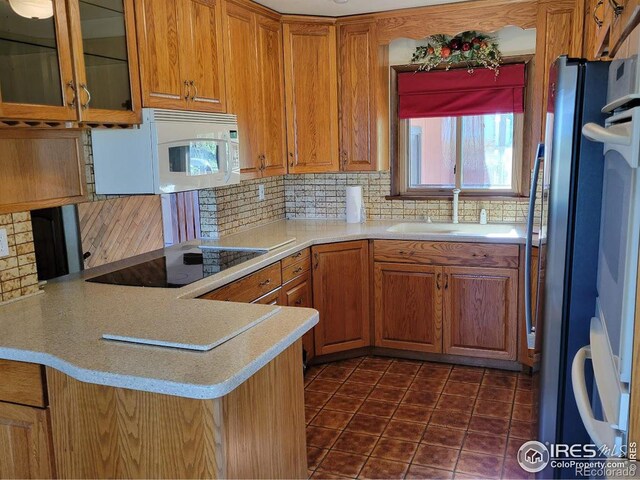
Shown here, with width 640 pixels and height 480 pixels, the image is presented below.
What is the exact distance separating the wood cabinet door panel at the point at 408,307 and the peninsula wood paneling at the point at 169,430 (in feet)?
6.41

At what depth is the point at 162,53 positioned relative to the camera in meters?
2.65

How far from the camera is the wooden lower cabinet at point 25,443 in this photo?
1.79 m

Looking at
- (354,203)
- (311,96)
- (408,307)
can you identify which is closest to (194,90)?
(311,96)

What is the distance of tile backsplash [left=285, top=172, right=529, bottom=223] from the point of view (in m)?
3.97

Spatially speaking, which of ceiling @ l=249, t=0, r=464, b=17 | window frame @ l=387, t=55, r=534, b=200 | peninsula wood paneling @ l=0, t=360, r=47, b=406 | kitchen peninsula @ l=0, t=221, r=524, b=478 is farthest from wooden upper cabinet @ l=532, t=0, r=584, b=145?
peninsula wood paneling @ l=0, t=360, r=47, b=406

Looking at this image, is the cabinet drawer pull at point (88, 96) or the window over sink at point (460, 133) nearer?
the cabinet drawer pull at point (88, 96)

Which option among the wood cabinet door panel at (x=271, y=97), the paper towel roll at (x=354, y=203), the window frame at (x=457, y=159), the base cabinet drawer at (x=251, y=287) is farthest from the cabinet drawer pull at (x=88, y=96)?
the window frame at (x=457, y=159)

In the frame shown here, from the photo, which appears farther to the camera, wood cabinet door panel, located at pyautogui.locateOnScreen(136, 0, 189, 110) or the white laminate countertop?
wood cabinet door panel, located at pyautogui.locateOnScreen(136, 0, 189, 110)

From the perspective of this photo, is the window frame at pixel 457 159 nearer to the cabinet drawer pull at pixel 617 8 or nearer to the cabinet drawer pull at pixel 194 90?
the cabinet drawer pull at pixel 194 90

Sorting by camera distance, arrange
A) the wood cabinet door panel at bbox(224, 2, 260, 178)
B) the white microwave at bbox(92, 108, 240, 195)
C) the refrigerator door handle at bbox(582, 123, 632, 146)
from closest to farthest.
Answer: the refrigerator door handle at bbox(582, 123, 632, 146), the white microwave at bbox(92, 108, 240, 195), the wood cabinet door panel at bbox(224, 2, 260, 178)

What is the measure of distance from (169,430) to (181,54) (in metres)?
1.96

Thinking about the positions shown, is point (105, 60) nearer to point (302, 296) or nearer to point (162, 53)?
point (162, 53)

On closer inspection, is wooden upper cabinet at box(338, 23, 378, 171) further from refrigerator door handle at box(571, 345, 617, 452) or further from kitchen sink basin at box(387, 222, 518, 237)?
refrigerator door handle at box(571, 345, 617, 452)

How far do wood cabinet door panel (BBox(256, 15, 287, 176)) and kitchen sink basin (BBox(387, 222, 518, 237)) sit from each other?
96 cm
